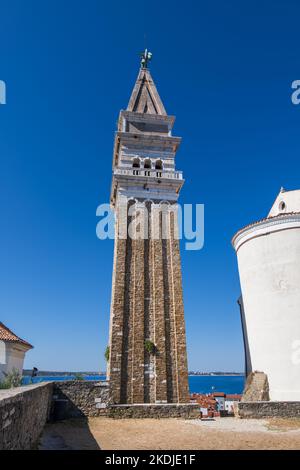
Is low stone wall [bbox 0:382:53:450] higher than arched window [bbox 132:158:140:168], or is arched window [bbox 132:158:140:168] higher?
arched window [bbox 132:158:140:168]

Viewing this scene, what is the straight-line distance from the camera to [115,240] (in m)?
20.9

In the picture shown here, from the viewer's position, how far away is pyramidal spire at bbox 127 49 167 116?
983 inches

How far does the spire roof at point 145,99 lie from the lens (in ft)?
81.9

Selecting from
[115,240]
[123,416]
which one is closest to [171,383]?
[123,416]

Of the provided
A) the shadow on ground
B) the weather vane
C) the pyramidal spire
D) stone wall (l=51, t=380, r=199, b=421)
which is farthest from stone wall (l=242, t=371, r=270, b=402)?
the weather vane

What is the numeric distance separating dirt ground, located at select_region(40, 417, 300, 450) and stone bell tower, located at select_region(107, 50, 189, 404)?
2397 mm

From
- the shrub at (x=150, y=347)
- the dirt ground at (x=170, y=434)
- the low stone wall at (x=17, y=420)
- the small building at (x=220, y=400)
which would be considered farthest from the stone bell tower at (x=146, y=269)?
the small building at (x=220, y=400)

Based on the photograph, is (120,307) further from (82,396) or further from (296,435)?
A: (296,435)

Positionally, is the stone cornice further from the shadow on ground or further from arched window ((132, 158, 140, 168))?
the shadow on ground

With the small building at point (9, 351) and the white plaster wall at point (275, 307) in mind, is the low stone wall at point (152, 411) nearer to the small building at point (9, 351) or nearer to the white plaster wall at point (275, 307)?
the white plaster wall at point (275, 307)

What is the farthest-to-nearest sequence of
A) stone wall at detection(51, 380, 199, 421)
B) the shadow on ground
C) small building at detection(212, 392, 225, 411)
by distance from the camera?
small building at detection(212, 392, 225, 411)
stone wall at detection(51, 380, 199, 421)
the shadow on ground
